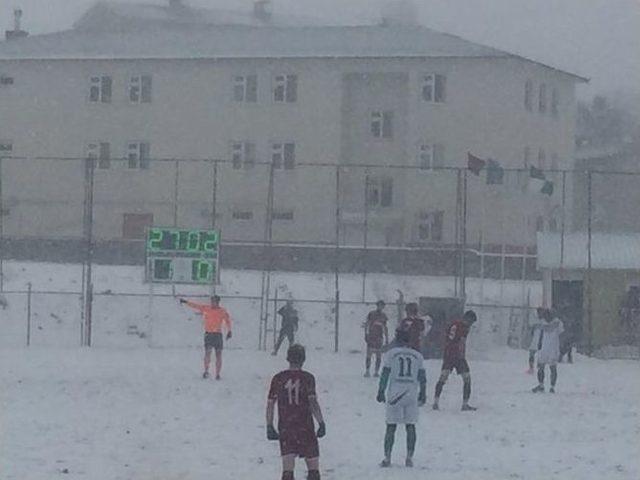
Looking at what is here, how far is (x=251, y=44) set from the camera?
62.7 metres

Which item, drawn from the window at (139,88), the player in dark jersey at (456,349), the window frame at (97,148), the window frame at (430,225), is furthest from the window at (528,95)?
the player in dark jersey at (456,349)

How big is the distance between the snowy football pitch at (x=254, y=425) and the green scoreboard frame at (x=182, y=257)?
3.55 metres

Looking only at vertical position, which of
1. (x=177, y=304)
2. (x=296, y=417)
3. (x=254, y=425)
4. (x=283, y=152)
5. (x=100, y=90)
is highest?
(x=100, y=90)

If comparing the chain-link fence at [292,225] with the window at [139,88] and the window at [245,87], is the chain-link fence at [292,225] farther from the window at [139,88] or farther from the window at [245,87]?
the window at [245,87]

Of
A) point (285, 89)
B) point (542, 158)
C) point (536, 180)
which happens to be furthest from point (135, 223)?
point (536, 180)

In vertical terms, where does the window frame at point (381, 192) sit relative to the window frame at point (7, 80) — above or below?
below

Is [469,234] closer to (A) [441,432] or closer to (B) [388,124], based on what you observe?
(B) [388,124]

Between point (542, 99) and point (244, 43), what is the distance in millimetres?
12359

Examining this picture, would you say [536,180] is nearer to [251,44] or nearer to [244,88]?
[244,88]

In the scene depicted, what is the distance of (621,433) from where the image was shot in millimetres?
19906

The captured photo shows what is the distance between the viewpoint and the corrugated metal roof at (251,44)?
2395 inches

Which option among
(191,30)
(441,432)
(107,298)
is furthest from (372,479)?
(191,30)

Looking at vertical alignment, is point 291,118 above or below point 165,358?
above

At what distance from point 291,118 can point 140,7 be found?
17.9m
